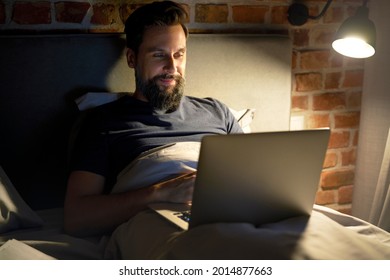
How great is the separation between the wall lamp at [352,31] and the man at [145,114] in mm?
459

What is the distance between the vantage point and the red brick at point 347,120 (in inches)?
83.5

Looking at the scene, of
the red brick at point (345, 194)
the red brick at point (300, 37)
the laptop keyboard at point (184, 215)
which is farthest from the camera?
the red brick at point (345, 194)

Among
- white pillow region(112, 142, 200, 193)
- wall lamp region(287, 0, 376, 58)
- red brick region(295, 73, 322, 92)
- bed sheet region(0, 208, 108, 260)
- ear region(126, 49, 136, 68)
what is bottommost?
bed sheet region(0, 208, 108, 260)

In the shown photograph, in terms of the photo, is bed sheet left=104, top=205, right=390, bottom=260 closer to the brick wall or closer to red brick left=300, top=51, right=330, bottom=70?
the brick wall

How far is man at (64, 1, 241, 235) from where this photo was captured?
145 cm

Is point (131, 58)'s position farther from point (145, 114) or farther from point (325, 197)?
point (325, 197)

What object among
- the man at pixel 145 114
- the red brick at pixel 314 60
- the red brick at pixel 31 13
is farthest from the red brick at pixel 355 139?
the red brick at pixel 31 13

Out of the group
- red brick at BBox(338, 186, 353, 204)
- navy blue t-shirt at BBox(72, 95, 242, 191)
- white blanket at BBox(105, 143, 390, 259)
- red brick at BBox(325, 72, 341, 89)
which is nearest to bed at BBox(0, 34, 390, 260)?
white blanket at BBox(105, 143, 390, 259)

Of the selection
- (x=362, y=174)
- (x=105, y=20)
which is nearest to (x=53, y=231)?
(x=105, y=20)

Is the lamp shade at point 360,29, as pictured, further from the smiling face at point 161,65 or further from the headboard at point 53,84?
the smiling face at point 161,65

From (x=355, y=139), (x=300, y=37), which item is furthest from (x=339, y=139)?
(x=300, y=37)

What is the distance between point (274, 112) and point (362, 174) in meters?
0.51

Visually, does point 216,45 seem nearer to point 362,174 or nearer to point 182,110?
point 182,110
